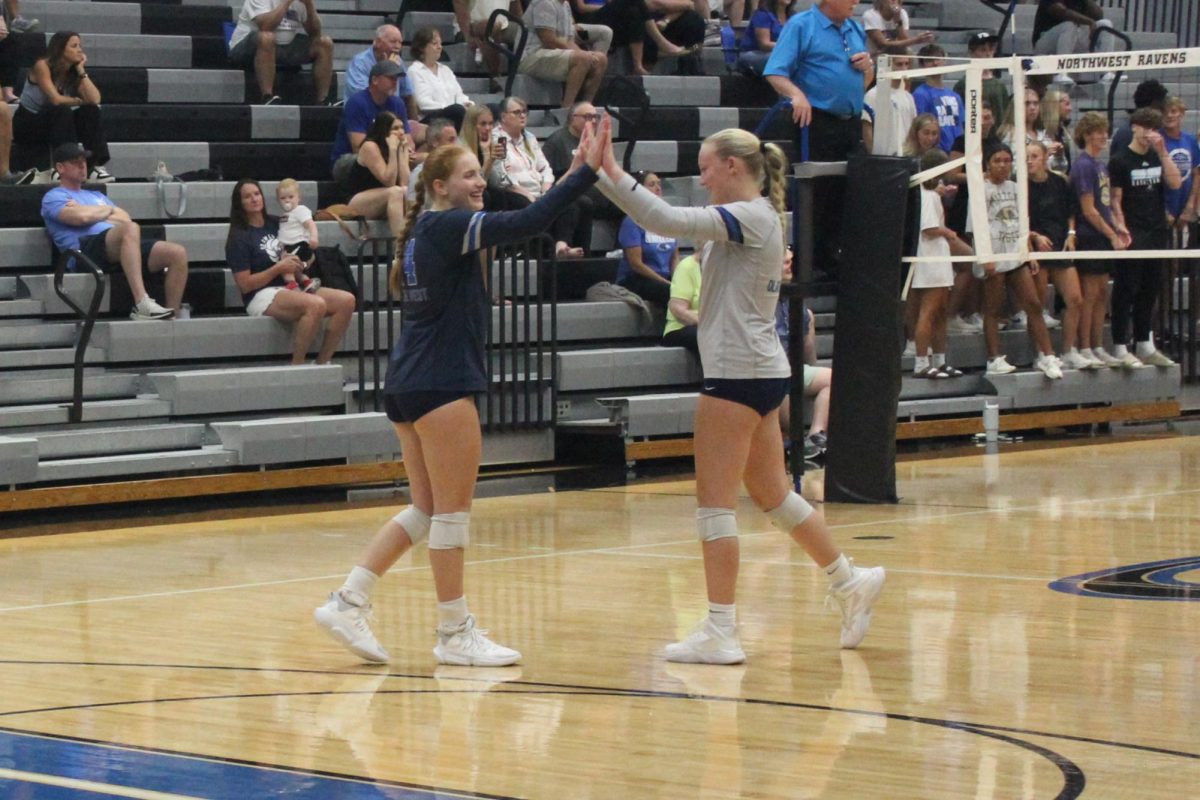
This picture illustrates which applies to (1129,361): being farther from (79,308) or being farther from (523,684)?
(523,684)

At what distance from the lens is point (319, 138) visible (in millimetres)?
14648

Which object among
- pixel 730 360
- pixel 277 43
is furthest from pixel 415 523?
pixel 277 43

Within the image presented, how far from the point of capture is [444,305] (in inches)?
244

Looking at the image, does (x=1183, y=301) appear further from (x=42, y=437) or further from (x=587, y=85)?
(x=42, y=437)

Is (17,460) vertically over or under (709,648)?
under

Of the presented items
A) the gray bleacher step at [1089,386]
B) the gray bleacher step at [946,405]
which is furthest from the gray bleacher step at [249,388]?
the gray bleacher step at [1089,386]

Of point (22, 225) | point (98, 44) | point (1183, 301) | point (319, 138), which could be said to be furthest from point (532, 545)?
point (1183, 301)

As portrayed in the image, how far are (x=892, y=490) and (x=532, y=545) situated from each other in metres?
2.34

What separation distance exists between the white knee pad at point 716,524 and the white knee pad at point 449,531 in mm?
752

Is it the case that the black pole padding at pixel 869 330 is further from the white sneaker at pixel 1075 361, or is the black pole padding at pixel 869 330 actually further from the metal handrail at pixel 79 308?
the white sneaker at pixel 1075 361

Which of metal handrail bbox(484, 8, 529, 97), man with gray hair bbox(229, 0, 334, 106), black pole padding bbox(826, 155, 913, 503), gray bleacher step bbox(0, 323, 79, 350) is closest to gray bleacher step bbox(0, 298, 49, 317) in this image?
gray bleacher step bbox(0, 323, 79, 350)

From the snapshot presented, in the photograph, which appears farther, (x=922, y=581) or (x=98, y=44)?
(x=98, y=44)

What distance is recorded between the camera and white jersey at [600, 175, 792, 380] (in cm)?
623

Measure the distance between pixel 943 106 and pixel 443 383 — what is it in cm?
832
